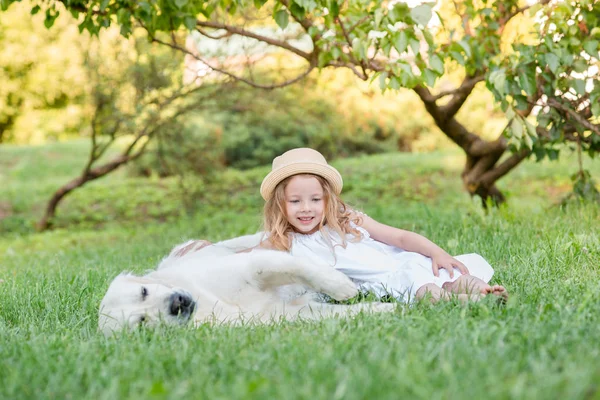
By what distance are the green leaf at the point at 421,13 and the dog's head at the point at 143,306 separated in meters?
1.76

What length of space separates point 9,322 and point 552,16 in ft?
10.8

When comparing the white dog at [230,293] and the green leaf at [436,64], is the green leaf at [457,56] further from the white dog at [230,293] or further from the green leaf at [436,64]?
the white dog at [230,293]

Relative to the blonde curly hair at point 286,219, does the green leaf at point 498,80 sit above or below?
above

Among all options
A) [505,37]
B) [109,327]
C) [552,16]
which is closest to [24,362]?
[109,327]

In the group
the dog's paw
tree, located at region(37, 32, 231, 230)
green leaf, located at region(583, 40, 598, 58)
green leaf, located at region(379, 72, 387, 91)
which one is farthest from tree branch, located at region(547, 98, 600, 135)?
tree, located at region(37, 32, 231, 230)

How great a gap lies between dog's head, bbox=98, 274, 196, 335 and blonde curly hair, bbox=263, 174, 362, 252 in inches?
30.3

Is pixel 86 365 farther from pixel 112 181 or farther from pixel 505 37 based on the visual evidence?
pixel 112 181

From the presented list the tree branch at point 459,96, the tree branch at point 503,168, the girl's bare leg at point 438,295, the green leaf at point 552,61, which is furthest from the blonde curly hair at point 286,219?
the tree branch at point 503,168

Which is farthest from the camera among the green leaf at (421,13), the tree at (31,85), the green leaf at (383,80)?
the tree at (31,85)

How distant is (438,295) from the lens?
2.75 meters

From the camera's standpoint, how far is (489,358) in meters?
1.78

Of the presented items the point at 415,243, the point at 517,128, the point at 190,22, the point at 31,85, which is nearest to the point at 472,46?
the point at 517,128

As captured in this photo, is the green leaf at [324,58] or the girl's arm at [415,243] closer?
the girl's arm at [415,243]

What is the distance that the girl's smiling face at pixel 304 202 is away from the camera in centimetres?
319
